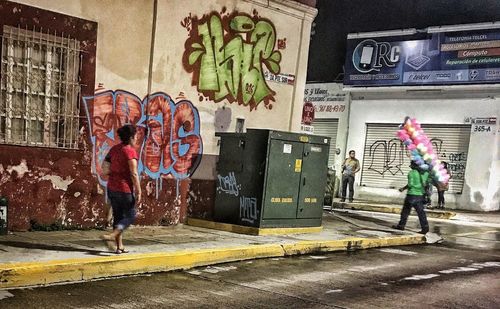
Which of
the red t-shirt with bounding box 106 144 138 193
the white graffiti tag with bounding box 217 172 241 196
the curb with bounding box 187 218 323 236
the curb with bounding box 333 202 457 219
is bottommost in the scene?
the curb with bounding box 333 202 457 219

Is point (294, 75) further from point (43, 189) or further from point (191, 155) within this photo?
point (43, 189)

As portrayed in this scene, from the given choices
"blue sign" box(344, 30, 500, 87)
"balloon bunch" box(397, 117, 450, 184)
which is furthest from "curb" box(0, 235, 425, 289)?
"blue sign" box(344, 30, 500, 87)

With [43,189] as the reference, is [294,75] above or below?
above

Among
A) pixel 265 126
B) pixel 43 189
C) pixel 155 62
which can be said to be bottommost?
pixel 43 189

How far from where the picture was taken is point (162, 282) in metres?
6.37

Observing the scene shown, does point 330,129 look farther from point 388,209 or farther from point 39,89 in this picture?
point 39,89

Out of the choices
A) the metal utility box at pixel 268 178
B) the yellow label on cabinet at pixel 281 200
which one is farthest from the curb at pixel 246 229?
the yellow label on cabinet at pixel 281 200

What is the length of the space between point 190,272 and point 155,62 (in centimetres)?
420

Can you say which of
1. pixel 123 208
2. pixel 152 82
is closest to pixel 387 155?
pixel 152 82

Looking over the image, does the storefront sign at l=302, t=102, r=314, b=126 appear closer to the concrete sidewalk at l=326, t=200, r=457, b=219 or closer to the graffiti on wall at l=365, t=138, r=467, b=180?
the concrete sidewalk at l=326, t=200, r=457, b=219

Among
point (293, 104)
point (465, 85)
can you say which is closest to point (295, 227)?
point (293, 104)

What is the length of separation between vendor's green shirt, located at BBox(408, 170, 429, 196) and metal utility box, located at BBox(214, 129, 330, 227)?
2925 mm

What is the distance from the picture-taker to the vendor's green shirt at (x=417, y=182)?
12383 millimetres

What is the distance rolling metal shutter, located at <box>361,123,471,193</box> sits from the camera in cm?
2008
